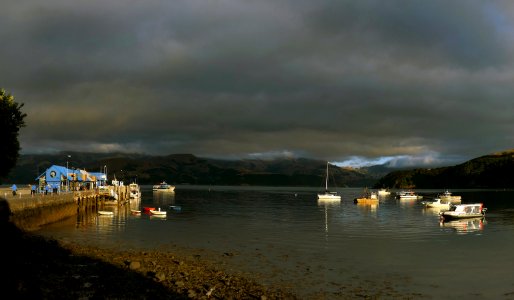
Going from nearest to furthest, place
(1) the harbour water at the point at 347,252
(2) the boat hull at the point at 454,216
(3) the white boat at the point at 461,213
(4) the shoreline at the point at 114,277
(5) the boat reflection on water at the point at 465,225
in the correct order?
(4) the shoreline at the point at 114,277, (1) the harbour water at the point at 347,252, (5) the boat reflection on water at the point at 465,225, (2) the boat hull at the point at 454,216, (3) the white boat at the point at 461,213

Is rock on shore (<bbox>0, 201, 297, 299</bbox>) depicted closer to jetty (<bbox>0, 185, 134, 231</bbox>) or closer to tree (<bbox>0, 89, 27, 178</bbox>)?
jetty (<bbox>0, 185, 134, 231</bbox>)

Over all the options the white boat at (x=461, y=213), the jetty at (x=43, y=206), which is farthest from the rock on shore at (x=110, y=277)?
the white boat at (x=461, y=213)

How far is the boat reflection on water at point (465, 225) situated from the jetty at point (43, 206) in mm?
67006

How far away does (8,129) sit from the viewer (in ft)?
192

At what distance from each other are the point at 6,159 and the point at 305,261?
44.9 m

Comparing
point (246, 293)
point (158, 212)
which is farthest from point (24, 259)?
point (158, 212)

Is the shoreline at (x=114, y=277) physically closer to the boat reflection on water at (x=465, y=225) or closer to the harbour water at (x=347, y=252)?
the harbour water at (x=347, y=252)

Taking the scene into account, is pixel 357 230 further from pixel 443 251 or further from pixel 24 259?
pixel 24 259

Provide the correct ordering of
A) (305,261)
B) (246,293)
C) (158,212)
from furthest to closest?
(158,212) → (305,261) → (246,293)

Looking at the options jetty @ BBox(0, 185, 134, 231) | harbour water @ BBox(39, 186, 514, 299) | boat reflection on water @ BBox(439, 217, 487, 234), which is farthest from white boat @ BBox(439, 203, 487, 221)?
jetty @ BBox(0, 185, 134, 231)

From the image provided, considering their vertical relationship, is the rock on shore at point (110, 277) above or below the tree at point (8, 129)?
below

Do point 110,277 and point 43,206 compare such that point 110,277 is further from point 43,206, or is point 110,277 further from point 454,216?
point 454,216

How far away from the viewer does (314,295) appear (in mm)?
29641

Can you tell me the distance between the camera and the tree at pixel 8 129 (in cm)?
5778
